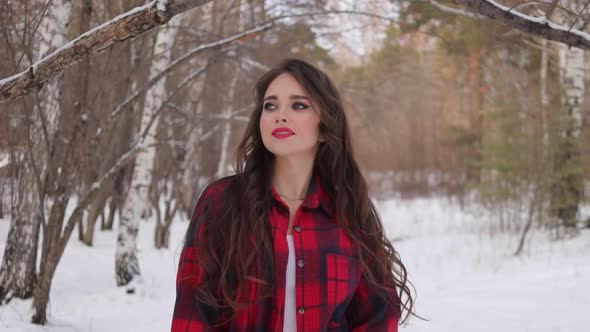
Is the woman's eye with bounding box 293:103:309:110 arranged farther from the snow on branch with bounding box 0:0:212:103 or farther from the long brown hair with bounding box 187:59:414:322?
the snow on branch with bounding box 0:0:212:103

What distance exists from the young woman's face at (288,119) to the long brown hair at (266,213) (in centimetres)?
3

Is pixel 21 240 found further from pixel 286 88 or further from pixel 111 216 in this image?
pixel 111 216

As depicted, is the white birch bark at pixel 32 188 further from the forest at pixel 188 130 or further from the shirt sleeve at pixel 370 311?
the shirt sleeve at pixel 370 311

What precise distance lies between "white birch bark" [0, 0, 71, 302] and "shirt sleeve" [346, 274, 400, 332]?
3173 mm

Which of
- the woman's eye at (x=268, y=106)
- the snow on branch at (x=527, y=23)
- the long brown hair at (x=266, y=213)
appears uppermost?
the snow on branch at (x=527, y=23)

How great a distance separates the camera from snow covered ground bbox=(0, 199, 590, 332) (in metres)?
4.14

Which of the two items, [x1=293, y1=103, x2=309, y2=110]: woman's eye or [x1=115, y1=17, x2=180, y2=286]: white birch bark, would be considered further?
[x1=115, y1=17, x2=180, y2=286]: white birch bark

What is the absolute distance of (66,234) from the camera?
11.7 ft

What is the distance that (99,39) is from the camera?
1816 mm

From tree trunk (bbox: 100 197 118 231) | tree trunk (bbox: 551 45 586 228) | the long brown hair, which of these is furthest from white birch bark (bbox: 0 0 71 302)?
tree trunk (bbox: 551 45 586 228)

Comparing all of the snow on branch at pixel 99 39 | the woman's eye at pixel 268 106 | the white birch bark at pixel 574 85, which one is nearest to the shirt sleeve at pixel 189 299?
the woman's eye at pixel 268 106

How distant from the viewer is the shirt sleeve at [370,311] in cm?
193

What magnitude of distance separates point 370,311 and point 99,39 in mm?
1368

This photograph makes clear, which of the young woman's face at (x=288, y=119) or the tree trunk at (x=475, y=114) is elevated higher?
the tree trunk at (x=475, y=114)
